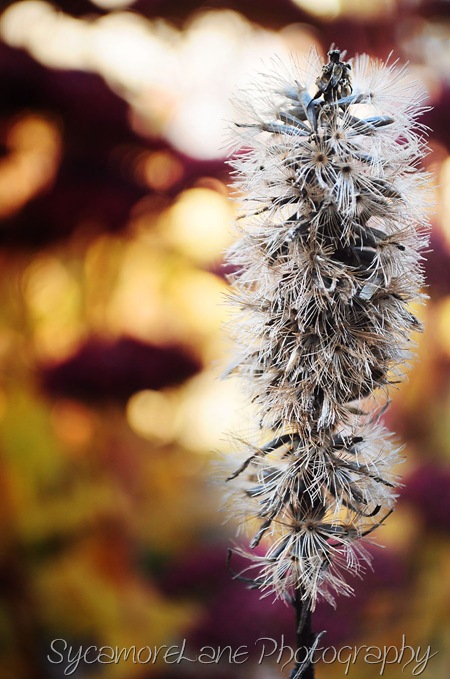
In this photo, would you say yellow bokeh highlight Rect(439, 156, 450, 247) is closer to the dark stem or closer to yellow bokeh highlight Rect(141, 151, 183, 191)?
yellow bokeh highlight Rect(141, 151, 183, 191)

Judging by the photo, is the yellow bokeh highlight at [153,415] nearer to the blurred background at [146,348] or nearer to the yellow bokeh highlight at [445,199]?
the blurred background at [146,348]

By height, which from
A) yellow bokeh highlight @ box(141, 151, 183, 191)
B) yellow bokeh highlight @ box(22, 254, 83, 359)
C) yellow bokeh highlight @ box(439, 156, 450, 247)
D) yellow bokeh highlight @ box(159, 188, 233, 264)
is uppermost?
yellow bokeh highlight @ box(439, 156, 450, 247)

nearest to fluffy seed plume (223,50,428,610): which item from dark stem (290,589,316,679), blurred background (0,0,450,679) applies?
dark stem (290,589,316,679)

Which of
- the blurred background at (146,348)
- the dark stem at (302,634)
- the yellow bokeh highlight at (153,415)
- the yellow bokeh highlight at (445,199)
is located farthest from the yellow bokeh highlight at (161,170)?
the dark stem at (302,634)

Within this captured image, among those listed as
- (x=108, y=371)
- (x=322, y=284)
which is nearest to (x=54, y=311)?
(x=108, y=371)

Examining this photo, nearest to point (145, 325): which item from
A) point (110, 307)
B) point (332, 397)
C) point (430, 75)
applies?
point (110, 307)
